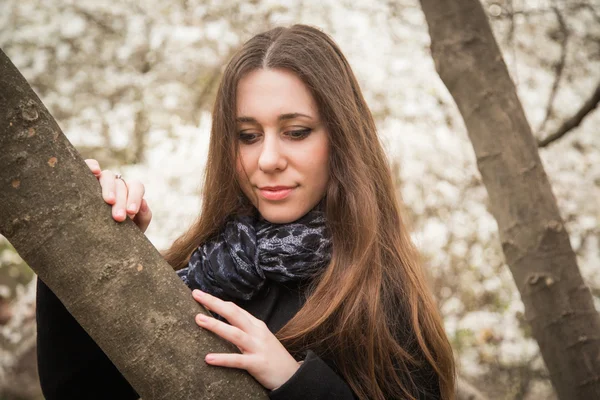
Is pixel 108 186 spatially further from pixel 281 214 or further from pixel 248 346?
pixel 281 214

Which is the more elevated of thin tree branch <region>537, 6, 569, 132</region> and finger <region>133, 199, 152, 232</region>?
thin tree branch <region>537, 6, 569, 132</region>

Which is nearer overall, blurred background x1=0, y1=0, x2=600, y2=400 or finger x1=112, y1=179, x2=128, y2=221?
finger x1=112, y1=179, x2=128, y2=221

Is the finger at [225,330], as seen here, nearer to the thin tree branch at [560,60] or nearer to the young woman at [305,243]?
the young woman at [305,243]

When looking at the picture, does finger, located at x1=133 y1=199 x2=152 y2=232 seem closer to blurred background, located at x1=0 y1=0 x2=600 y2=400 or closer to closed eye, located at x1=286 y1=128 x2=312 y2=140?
closed eye, located at x1=286 y1=128 x2=312 y2=140

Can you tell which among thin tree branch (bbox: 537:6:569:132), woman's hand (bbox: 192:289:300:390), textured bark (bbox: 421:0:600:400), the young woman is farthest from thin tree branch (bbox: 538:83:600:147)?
woman's hand (bbox: 192:289:300:390)

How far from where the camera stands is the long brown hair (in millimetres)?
1534

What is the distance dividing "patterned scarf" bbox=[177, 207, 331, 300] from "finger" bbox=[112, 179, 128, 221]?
2.22ft

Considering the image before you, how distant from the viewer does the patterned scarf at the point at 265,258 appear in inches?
67.7

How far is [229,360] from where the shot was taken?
1092 millimetres

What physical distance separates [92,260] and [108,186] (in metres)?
0.17

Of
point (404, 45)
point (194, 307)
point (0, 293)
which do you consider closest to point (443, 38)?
point (194, 307)

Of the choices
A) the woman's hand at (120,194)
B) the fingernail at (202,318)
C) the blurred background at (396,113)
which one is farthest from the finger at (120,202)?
the blurred background at (396,113)

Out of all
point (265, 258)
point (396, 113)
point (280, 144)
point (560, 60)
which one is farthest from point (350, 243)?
point (396, 113)

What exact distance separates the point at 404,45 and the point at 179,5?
8.23ft
